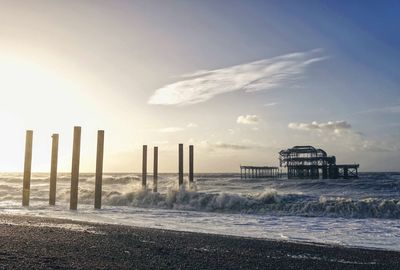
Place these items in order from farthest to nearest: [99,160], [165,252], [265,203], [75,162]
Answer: [265,203], [99,160], [75,162], [165,252]

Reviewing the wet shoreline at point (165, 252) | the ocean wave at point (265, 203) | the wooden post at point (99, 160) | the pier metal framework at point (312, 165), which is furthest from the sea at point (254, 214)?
the pier metal framework at point (312, 165)

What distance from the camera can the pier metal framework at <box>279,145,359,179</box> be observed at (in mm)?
57219

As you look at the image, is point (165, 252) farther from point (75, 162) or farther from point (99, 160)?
point (99, 160)

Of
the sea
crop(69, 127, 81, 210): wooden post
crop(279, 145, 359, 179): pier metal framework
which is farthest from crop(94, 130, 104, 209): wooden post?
crop(279, 145, 359, 179): pier metal framework

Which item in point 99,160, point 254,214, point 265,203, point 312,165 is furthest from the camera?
point 312,165

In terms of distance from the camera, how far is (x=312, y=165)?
58375 mm

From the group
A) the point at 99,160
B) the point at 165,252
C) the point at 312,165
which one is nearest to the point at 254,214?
the point at 99,160

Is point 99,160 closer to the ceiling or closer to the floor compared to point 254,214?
closer to the ceiling

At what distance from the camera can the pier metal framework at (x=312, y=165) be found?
5722 centimetres

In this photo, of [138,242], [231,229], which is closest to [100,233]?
[138,242]

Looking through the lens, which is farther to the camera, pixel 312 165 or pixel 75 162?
pixel 312 165

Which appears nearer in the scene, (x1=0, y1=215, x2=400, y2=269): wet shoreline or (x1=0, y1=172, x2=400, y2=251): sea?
(x1=0, y1=215, x2=400, y2=269): wet shoreline

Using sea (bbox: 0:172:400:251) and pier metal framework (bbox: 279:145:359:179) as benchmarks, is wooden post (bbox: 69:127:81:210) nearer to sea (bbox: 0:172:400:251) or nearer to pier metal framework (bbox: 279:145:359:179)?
sea (bbox: 0:172:400:251)

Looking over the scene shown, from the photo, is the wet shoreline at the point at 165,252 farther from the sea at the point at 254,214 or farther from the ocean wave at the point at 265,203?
the ocean wave at the point at 265,203
